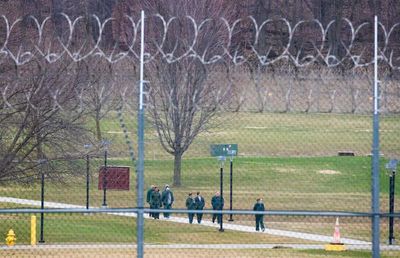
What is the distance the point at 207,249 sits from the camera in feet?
42.0

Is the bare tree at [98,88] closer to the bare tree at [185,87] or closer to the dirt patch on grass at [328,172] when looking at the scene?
the bare tree at [185,87]

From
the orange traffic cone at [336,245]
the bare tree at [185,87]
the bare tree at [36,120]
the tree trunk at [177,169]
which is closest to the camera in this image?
the bare tree at [185,87]

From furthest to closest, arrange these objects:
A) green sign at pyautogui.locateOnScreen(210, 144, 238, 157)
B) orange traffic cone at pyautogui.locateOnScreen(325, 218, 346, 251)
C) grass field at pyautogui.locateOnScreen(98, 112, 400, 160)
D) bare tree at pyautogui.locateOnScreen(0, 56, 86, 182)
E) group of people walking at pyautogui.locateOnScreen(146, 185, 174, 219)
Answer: bare tree at pyautogui.locateOnScreen(0, 56, 86, 182) < orange traffic cone at pyautogui.locateOnScreen(325, 218, 346, 251) < group of people walking at pyautogui.locateOnScreen(146, 185, 174, 219) < grass field at pyautogui.locateOnScreen(98, 112, 400, 160) < green sign at pyautogui.locateOnScreen(210, 144, 238, 157)

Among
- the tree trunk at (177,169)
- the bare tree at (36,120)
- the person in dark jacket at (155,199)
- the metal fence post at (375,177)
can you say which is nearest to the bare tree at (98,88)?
the bare tree at (36,120)

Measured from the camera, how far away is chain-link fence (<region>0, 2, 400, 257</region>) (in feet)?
35.1

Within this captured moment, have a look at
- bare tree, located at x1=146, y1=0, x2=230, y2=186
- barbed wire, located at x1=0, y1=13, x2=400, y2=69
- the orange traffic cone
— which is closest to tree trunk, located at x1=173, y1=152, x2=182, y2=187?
bare tree, located at x1=146, y1=0, x2=230, y2=186

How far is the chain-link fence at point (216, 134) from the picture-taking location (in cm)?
1070

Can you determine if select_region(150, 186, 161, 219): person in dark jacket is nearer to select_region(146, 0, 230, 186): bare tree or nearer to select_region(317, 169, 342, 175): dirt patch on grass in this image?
select_region(146, 0, 230, 186): bare tree

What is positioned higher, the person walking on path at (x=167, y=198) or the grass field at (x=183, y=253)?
the person walking on path at (x=167, y=198)

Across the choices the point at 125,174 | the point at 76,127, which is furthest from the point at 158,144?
the point at 76,127

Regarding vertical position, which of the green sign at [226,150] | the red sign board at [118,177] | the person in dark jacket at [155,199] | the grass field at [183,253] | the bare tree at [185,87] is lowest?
the grass field at [183,253]

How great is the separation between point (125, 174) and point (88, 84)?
234 centimetres

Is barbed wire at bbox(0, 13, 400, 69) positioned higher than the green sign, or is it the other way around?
barbed wire at bbox(0, 13, 400, 69)

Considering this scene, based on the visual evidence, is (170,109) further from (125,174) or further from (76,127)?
(76,127)
